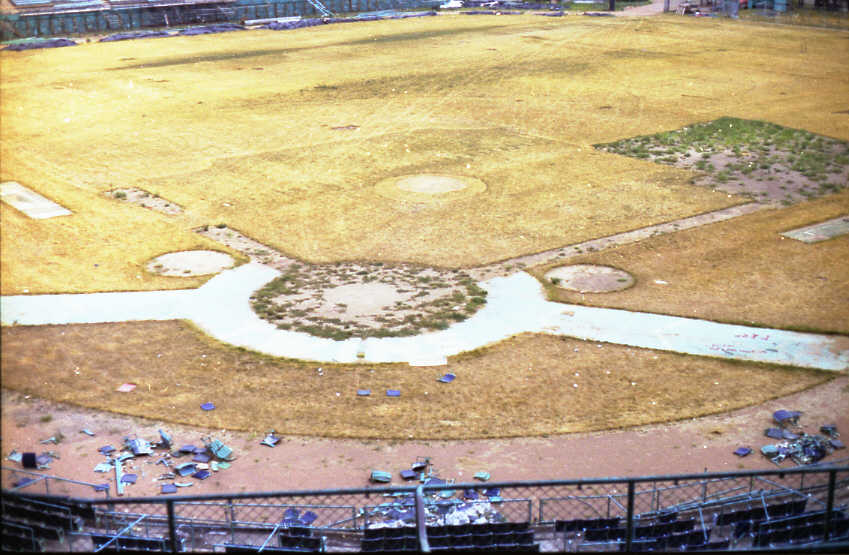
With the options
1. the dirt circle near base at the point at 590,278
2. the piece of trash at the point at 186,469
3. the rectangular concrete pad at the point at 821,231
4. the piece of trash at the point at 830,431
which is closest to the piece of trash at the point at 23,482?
the piece of trash at the point at 186,469

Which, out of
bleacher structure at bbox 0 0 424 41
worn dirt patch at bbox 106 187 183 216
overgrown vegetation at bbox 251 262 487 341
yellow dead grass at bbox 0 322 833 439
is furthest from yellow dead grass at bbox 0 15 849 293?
bleacher structure at bbox 0 0 424 41

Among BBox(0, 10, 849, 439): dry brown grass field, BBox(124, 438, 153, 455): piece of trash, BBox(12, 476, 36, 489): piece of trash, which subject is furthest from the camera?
BBox(0, 10, 849, 439): dry brown grass field

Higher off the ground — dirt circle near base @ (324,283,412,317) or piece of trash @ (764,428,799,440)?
dirt circle near base @ (324,283,412,317)

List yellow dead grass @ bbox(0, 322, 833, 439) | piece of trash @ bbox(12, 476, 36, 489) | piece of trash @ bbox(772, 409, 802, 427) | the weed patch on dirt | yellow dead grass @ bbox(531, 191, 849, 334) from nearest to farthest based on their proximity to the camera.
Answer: piece of trash @ bbox(12, 476, 36, 489) → piece of trash @ bbox(772, 409, 802, 427) → yellow dead grass @ bbox(0, 322, 833, 439) → yellow dead grass @ bbox(531, 191, 849, 334) → the weed patch on dirt

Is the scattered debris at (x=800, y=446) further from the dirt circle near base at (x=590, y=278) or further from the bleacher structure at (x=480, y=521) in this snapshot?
the dirt circle near base at (x=590, y=278)

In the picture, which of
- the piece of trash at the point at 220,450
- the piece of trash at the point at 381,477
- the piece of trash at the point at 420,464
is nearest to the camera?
the piece of trash at the point at 381,477

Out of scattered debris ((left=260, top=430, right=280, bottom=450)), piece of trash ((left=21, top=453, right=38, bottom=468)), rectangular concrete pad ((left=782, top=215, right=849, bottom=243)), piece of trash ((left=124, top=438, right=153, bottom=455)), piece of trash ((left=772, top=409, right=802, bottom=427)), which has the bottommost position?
piece of trash ((left=772, top=409, right=802, bottom=427))

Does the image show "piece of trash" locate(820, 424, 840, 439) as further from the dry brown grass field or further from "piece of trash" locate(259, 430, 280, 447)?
"piece of trash" locate(259, 430, 280, 447)
